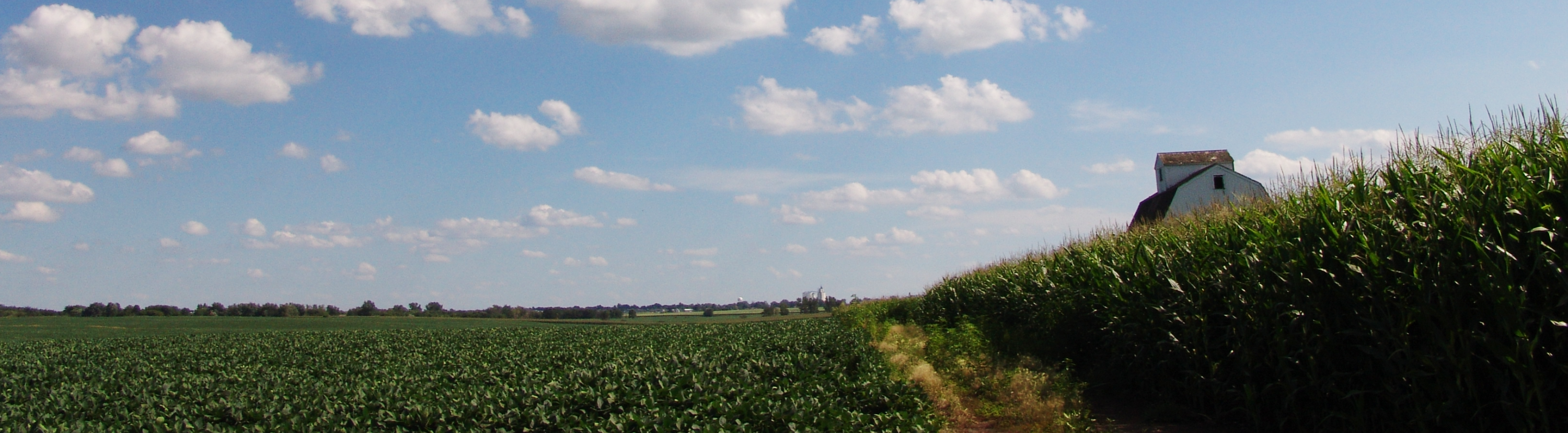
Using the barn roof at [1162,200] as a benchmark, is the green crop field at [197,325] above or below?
below

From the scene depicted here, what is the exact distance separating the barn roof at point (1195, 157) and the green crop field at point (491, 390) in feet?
110

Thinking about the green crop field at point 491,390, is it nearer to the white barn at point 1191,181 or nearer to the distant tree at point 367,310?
the white barn at point 1191,181

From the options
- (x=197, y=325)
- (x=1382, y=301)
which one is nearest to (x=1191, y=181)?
(x=1382, y=301)

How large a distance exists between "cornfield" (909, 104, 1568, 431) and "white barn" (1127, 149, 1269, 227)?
2857 cm

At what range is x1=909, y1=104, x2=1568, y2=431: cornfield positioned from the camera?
4746 mm

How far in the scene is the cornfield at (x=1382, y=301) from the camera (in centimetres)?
475

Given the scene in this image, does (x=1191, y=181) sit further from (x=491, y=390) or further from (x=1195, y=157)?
(x=491, y=390)

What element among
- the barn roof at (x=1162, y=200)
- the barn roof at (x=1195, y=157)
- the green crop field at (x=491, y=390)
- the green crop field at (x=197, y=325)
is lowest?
the green crop field at (x=491, y=390)

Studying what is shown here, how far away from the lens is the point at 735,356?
43.2 feet

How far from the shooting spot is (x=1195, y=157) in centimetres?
4497

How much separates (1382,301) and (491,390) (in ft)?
28.0

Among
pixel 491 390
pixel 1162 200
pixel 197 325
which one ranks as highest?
pixel 1162 200

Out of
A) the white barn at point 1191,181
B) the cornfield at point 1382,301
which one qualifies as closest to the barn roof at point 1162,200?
the white barn at point 1191,181

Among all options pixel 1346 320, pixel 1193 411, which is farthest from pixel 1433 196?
pixel 1193 411
